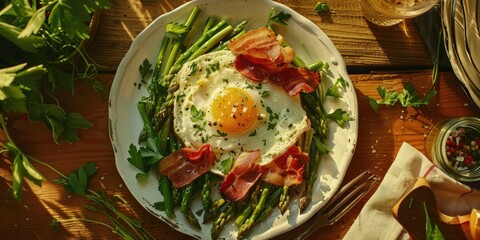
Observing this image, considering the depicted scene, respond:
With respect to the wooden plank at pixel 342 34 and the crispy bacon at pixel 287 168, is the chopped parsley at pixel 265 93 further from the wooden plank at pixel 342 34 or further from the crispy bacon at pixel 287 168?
the wooden plank at pixel 342 34

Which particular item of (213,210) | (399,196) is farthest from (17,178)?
(399,196)

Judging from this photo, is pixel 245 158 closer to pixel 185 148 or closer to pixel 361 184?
pixel 185 148

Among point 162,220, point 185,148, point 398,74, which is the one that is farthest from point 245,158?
point 398,74

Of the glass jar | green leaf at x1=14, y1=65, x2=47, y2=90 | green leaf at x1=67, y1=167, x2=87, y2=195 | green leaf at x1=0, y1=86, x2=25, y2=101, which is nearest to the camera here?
green leaf at x1=0, y1=86, x2=25, y2=101

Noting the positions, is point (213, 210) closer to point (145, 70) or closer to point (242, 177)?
point (242, 177)

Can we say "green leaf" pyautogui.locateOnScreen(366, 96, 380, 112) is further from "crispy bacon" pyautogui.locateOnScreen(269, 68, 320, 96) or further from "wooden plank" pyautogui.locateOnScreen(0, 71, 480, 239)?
"crispy bacon" pyautogui.locateOnScreen(269, 68, 320, 96)

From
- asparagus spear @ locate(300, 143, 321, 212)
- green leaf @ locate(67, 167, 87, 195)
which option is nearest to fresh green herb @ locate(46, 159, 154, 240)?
green leaf @ locate(67, 167, 87, 195)
